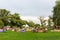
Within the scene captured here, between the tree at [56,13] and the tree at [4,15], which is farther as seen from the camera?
the tree at [4,15]

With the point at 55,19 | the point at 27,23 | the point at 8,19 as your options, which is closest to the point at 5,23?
the point at 8,19

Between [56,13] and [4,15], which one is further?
[4,15]

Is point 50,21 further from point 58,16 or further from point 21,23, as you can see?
point 21,23

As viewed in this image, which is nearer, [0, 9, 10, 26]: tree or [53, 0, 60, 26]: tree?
[53, 0, 60, 26]: tree

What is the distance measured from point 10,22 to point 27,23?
25.6 feet

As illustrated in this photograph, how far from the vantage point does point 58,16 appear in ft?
158

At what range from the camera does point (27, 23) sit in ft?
187

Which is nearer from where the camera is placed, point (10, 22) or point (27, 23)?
point (10, 22)

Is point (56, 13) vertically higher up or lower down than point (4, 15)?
lower down

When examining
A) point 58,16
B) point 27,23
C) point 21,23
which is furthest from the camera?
point 27,23

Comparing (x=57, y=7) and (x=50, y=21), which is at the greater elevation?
(x=57, y=7)

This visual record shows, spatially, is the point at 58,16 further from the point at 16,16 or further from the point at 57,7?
the point at 16,16

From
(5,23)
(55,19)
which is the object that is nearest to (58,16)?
(55,19)

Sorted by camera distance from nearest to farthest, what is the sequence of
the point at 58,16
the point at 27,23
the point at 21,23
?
the point at 58,16
the point at 21,23
the point at 27,23
